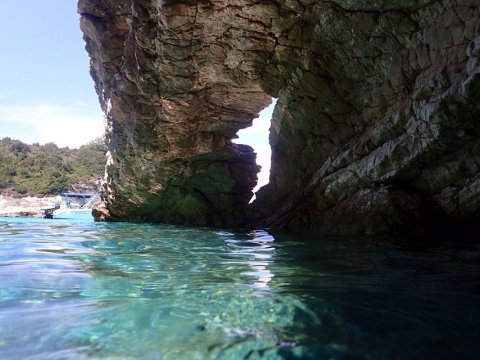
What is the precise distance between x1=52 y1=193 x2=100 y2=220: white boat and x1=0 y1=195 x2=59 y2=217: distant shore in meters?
1.73

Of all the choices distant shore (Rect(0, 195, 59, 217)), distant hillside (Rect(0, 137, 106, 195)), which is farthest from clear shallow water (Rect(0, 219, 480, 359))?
distant hillside (Rect(0, 137, 106, 195))

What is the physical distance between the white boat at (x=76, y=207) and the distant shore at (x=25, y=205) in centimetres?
173

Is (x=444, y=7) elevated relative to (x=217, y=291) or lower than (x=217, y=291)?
elevated

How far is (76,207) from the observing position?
39.8m

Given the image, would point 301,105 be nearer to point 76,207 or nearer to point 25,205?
point 76,207

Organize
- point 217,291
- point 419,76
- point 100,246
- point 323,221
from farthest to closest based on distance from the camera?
point 323,221 → point 419,76 → point 100,246 → point 217,291

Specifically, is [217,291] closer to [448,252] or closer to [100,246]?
[100,246]

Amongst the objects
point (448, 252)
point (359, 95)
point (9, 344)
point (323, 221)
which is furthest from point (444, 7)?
point (9, 344)

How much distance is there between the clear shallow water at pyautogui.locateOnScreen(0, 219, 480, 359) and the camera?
2.40 metres

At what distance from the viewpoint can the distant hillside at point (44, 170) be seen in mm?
52250

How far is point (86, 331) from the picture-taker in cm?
266

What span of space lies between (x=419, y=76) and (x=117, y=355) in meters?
8.35

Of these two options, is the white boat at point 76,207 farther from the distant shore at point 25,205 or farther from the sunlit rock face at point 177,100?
the sunlit rock face at point 177,100

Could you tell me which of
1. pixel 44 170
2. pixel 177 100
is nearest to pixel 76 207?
pixel 44 170
